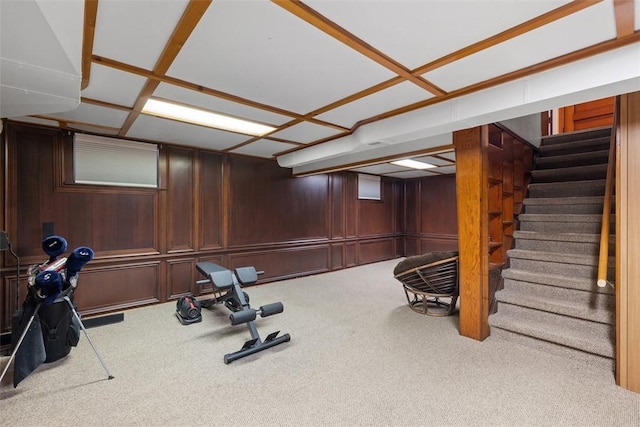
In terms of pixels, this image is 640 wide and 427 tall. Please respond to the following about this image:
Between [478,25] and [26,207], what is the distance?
181 inches

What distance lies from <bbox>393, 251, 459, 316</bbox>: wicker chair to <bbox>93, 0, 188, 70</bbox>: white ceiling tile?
3.26 metres

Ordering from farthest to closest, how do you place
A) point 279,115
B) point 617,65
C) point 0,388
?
1. point 279,115
2. point 0,388
3. point 617,65

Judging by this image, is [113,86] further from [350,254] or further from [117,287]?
[350,254]

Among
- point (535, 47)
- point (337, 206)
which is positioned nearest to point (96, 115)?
point (535, 47)

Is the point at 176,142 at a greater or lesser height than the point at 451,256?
greater

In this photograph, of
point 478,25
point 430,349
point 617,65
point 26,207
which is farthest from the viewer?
point 26,207

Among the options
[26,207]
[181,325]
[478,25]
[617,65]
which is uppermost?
[478,25]

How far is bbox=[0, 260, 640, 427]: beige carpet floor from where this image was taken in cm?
191

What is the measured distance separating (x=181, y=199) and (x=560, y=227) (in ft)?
16.5

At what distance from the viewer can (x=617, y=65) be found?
1.78 metres

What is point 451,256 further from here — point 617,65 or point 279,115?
point 279,115

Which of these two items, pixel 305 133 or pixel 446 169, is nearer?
pixel 305 133

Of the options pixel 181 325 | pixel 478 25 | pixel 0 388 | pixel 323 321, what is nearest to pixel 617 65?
pixel 478 25

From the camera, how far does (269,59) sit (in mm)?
1967
